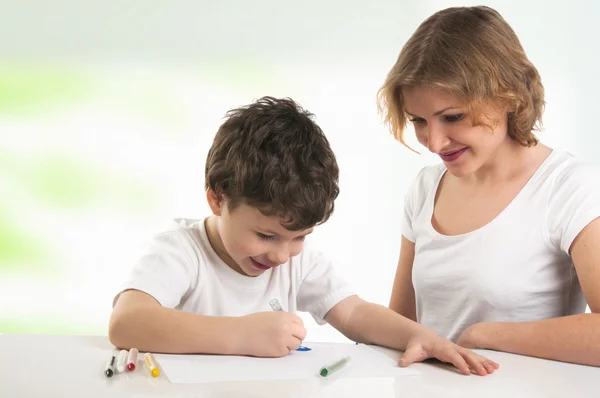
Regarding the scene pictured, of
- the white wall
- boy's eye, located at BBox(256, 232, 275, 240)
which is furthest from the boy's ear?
the white wall

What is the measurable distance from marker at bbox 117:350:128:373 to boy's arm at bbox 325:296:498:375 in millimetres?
412

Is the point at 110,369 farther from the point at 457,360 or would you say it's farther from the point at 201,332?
the point at 457,360

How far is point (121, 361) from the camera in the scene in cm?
111

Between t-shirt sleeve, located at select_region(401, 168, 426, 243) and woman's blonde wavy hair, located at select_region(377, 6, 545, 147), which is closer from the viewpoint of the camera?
woman's blonde wavy hair, located at select_region(377, 6, 545, 147)

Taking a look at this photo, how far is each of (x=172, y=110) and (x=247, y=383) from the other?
2876 millimetres

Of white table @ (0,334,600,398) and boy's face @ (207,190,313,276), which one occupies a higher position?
boy's face @ (207,190,313,276)

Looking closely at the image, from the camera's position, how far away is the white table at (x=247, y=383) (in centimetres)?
101

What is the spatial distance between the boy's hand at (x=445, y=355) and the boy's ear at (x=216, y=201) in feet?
1.31

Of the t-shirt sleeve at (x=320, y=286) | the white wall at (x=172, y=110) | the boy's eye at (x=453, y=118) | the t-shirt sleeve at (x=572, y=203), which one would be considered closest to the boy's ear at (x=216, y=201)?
the t-shirt sleeve at (x=320, y=286)

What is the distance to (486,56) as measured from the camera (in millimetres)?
1426

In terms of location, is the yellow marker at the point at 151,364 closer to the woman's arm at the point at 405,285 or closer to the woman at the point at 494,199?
the woman at the point at 494,199

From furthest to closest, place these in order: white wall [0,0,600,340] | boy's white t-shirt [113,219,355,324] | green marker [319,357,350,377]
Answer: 1. white wall [0,0,600,340]
2. boy's white t-shirt [113,219,355,324]
3. green marker [319,357,350,377]

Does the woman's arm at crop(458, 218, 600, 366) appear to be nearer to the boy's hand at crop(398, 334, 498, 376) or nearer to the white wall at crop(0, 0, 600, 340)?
the boy's hand at crop(398, 334, 498, 376)

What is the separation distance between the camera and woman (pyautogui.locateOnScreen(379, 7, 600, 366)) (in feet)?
4.47
